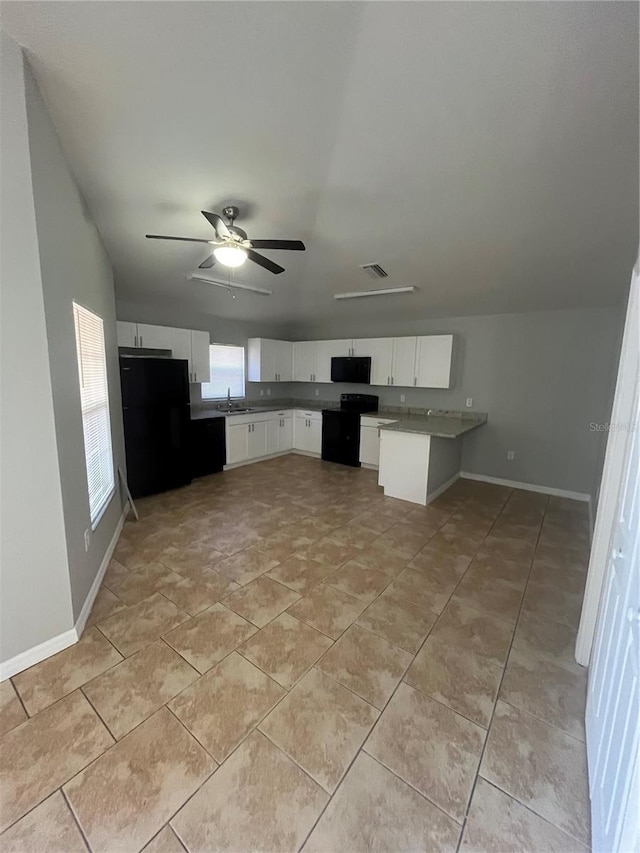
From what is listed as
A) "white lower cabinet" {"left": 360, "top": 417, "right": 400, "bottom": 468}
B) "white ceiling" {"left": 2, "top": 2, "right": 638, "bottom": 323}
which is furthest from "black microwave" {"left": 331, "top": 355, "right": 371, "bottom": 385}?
"white ceiling" {"left": 2, "top": 2, "right": 638, "bottom": 323}

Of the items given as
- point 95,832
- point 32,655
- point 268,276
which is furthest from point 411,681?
point 268,276

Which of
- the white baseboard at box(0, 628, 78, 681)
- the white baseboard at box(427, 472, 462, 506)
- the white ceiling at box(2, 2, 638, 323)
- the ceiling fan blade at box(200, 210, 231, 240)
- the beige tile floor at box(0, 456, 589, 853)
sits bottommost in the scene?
the beige tile floor at box(0, 456, 589, 853)

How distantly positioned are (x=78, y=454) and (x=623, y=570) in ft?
9.19

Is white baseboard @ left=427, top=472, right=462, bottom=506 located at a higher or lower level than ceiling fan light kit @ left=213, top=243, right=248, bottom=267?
lower

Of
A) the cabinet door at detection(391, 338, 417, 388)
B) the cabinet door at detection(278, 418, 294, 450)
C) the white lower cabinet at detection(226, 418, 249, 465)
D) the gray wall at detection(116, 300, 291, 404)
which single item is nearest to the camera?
the gray wall at detection(116, 300, 291, 404)

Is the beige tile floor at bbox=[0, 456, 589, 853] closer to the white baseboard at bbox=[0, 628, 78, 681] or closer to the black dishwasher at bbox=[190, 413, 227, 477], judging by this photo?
the white baseboard at bbox=[0, 628, 78, 681]

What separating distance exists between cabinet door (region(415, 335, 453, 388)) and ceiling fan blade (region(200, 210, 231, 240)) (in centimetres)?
349

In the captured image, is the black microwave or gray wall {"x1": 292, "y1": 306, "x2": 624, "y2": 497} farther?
the black microwave

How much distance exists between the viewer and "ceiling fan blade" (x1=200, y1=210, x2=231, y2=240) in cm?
212

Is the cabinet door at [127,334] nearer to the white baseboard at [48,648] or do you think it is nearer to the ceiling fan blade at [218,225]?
the ceiling fan blade at [218,225]

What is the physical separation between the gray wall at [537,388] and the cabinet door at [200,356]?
3.33 metres

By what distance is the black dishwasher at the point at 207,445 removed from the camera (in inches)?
189

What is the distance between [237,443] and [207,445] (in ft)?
1.88

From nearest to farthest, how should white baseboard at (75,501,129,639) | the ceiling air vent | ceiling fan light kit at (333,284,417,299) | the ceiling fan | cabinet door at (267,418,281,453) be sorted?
white baseboard at (75,501,129,639) → the ceiling fan → the ceiling air vent → ceiling fan light kit at (333,284,417,299) → cabinet door at (267,418,281,453)
